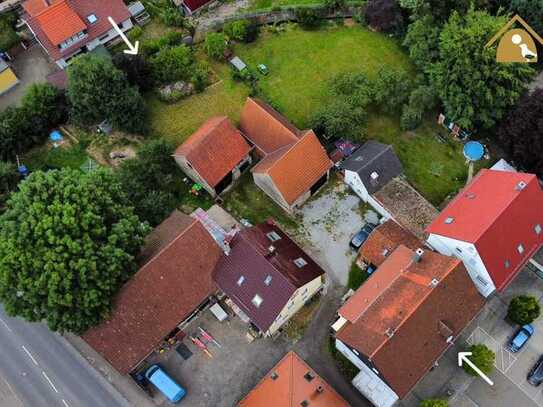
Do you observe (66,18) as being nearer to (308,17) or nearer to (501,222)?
(308,17)

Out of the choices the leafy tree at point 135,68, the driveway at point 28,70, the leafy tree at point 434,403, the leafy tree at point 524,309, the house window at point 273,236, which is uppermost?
the driveway at point 28,70

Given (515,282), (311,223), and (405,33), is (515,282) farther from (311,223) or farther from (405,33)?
(405,33)

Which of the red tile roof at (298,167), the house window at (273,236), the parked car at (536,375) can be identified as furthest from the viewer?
the red tile roof at (298,167)

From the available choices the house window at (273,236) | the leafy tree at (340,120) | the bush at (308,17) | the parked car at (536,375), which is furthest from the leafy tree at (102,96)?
the parked car at (536,375)

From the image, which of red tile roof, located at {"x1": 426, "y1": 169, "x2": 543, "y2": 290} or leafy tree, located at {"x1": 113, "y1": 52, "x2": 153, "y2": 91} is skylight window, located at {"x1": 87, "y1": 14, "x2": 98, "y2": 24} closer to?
leafy tree, located at {"x1": 113, "y1": 52, "x2": 153, "y2": 91}

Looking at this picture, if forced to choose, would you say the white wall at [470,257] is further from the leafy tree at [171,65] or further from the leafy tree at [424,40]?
the leafy tree at [171,65]

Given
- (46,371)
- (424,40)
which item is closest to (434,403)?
(46,371)
